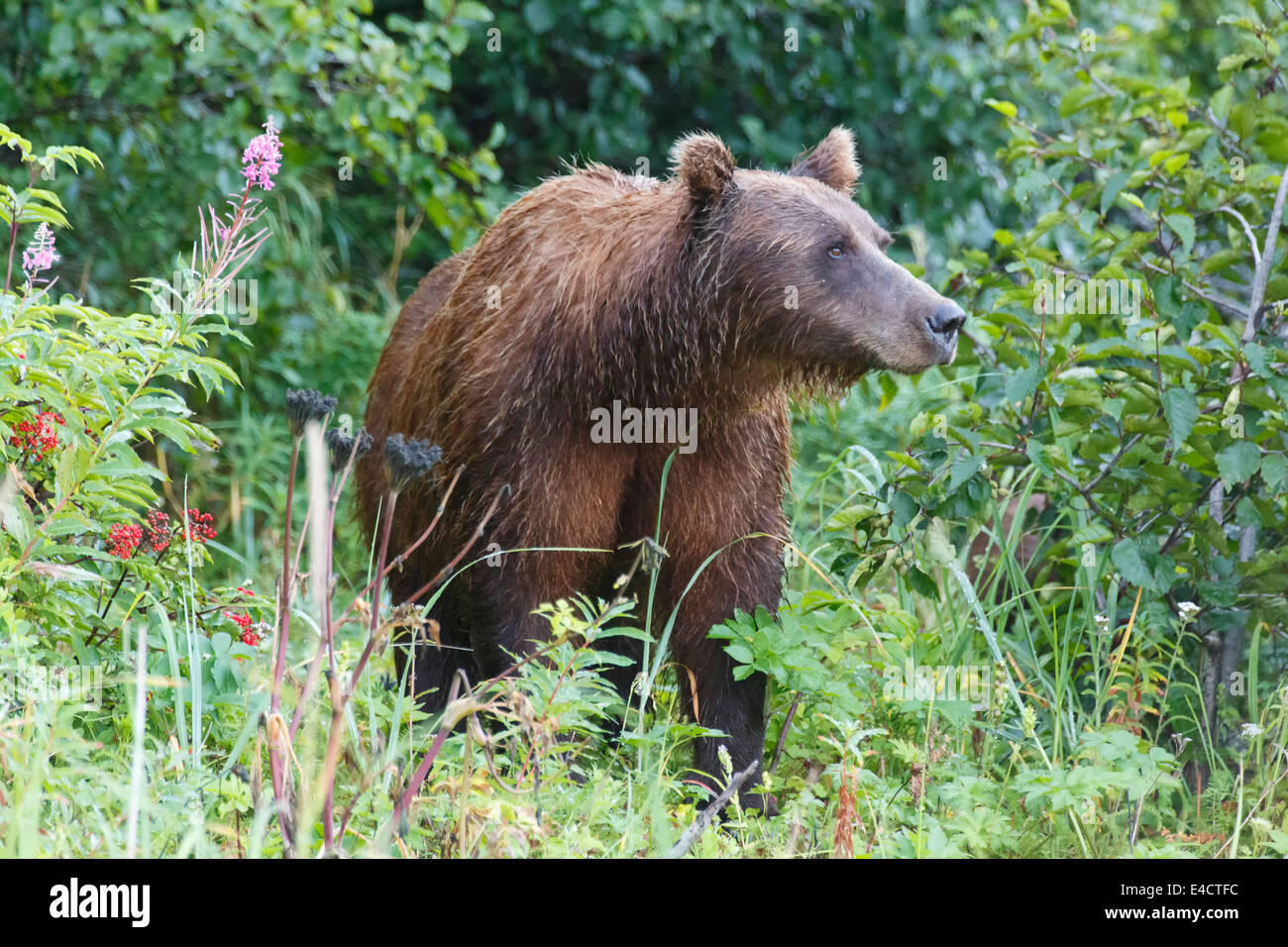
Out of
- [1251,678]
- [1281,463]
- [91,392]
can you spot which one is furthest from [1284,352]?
[91,392]

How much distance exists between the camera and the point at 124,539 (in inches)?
157

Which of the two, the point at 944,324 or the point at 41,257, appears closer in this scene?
the point at 41,257

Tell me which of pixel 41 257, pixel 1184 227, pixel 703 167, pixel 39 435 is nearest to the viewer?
pixel 41 257

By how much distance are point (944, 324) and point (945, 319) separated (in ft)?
0.06

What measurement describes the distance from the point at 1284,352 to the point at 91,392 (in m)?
3.30

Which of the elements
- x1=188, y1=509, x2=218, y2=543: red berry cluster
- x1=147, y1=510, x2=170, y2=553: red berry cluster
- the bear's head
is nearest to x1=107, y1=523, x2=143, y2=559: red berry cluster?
x1=147, y1=510, x2=170, y2=553: red berry cluster

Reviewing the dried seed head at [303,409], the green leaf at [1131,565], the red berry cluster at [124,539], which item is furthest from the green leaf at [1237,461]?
the red berry cluster at [124,539]

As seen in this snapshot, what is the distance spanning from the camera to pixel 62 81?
723 centimetres

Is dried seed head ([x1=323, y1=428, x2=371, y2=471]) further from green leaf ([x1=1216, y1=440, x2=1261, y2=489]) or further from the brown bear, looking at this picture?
green leaf ([x1=1216, y1=440, x2=1261, y2=489])

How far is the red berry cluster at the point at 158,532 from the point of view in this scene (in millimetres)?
4090

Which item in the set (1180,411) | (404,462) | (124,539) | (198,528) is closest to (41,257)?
(124,539)

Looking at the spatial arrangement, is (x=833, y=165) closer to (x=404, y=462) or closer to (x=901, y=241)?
(x=404, y=462)

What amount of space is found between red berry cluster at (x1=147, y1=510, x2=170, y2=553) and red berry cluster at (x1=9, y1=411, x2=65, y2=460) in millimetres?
351
